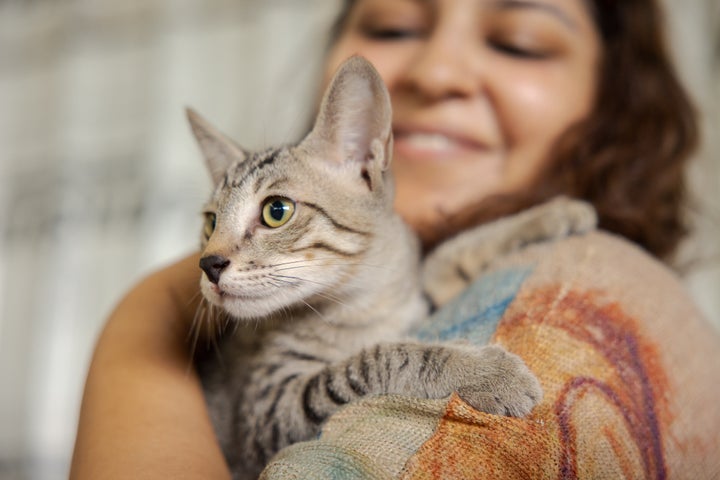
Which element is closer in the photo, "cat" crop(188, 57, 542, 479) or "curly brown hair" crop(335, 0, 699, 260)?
"cat" crop(188, 57, 542, 479)

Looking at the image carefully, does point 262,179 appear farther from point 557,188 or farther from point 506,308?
point 557,188

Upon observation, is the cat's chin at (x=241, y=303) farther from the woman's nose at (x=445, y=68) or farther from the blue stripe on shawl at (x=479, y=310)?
the woman's nose at (x=445, y=68)

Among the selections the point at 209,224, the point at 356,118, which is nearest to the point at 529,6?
the point at 356,118

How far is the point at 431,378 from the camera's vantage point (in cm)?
75

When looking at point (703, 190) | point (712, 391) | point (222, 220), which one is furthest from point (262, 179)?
point (703, 190)

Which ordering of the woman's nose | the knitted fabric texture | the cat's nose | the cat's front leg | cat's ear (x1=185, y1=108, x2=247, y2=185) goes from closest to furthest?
1. the knitted fabric texture
2. the cat's front leg
3. the cat's nose
4. cat's ear (x1=185, y1=108, x2=247, y2=185)
5. the woman's nose

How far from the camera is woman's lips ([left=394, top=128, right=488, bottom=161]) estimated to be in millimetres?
1331

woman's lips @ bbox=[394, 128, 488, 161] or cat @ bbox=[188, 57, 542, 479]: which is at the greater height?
woman's lips @ bbox=[394, 128, 488, 161]

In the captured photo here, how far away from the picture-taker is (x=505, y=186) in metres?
1.36

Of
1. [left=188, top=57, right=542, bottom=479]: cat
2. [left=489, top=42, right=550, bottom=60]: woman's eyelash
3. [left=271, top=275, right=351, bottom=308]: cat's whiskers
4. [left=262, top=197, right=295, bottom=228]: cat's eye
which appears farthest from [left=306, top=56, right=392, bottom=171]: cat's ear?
[left=489, top=42, right=550, bottom=60]: woman's eyelash

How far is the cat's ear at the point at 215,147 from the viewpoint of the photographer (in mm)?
1134

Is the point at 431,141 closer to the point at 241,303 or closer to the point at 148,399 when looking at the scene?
the point at 241,303

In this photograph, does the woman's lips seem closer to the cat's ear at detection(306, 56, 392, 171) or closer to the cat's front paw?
the cat's ear at detection(306, 56, 392, 171)

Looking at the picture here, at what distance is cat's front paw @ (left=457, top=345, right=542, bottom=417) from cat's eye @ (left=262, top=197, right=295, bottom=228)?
1.28 ft
